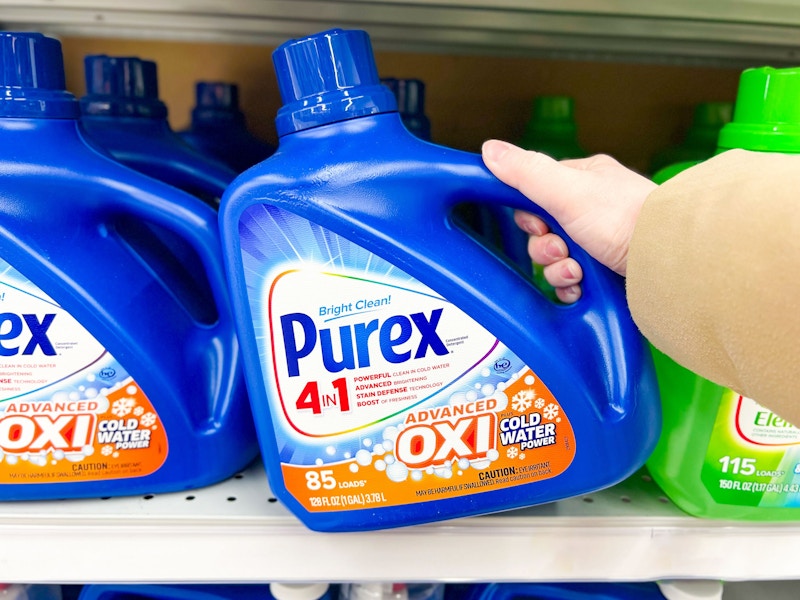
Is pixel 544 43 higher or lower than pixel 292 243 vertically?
higher

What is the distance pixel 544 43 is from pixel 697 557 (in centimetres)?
67

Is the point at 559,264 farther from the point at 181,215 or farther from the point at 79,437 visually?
the point at 79,437

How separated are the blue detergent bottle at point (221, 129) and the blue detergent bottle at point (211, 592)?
474 millimetres

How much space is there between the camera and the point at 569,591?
0.69 meters

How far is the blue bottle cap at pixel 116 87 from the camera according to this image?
63 cm

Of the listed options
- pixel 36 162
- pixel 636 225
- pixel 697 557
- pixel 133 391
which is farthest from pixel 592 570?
pixel 36 162

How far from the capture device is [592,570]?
561 millimetres

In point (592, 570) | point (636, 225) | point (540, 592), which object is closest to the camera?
point (636, 225)

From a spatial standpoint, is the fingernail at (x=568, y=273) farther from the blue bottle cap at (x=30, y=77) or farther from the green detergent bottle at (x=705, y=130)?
the blue bottle cap at (x=30, y=77)

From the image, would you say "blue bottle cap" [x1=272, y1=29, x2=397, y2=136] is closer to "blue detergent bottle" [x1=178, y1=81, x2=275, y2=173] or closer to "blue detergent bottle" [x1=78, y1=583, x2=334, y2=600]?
"blue detergent bottle" [x1=178, y1=81, x2=275, y2=173]

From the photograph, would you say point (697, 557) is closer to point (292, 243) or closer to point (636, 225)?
point (636, 225)

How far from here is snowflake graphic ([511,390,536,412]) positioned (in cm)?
50

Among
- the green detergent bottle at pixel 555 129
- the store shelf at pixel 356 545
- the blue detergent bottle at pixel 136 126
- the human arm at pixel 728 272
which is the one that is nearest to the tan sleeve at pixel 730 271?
the human arm at pixel 728 272

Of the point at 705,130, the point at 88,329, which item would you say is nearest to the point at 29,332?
the point at 88,329
